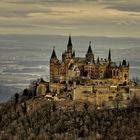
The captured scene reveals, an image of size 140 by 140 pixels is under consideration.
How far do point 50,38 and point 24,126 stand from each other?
429 feet

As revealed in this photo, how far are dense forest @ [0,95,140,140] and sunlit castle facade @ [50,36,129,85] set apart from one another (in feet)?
16.8

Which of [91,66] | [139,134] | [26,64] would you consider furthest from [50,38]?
[139,134]

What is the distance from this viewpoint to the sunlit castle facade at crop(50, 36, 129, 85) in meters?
76.8

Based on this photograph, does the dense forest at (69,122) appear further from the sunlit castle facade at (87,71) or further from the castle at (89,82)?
the sunlit castle facade at (87,71)

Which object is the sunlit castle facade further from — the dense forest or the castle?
the dense forest

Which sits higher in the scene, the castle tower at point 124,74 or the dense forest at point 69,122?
the castle tower at point 124,74

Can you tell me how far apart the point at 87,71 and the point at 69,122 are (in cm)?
1183

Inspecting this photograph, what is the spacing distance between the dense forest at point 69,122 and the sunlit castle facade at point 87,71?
511cm

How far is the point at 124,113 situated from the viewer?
7062cm

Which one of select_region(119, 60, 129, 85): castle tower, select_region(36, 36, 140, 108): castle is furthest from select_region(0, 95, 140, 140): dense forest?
select_region(119, 60, 129, 85): castle tower

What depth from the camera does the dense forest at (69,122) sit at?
221ft

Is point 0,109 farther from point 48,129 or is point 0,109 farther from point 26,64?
point 26,64

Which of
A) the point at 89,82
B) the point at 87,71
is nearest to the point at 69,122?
the point at 89,82

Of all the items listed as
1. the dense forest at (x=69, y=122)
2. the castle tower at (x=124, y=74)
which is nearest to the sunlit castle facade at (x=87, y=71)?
the castle tower at (x=124, y=74)
